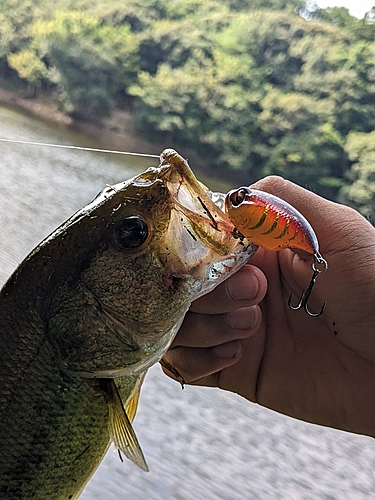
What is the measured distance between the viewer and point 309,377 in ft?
4.21

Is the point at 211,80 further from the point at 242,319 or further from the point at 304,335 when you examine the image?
the point at 242,319

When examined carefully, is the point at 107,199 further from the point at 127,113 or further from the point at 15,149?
the point at 127,113

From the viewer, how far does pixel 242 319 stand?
109 cm

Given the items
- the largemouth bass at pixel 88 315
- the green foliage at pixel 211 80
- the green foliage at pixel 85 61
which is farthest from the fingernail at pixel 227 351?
the green foliage at pixel 85 61

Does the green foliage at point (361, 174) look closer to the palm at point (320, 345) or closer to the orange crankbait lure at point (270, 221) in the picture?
the palm at point (320, 345)

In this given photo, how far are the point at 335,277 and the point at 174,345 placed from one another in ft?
1.39

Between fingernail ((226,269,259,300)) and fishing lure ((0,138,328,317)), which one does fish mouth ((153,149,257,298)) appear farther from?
fingernail ((226,269,259,300))

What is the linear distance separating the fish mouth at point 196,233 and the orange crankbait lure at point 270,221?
0.17 ft

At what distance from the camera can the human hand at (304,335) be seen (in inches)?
42.3

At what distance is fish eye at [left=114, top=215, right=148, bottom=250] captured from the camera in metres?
0.76

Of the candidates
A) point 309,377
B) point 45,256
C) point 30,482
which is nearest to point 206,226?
point 45,256

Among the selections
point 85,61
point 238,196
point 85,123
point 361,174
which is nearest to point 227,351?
point 238,196

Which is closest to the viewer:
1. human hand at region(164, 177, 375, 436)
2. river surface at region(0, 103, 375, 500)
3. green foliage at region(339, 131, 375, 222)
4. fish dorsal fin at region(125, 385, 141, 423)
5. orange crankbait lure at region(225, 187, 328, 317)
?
orange crankbait lure at region(225, 187, 328, 317)

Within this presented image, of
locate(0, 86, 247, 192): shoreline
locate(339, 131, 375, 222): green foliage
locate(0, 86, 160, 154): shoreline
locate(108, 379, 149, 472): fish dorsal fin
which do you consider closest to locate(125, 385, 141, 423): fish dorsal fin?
locate(108, 379, 149, 472): fish dorsal fin
